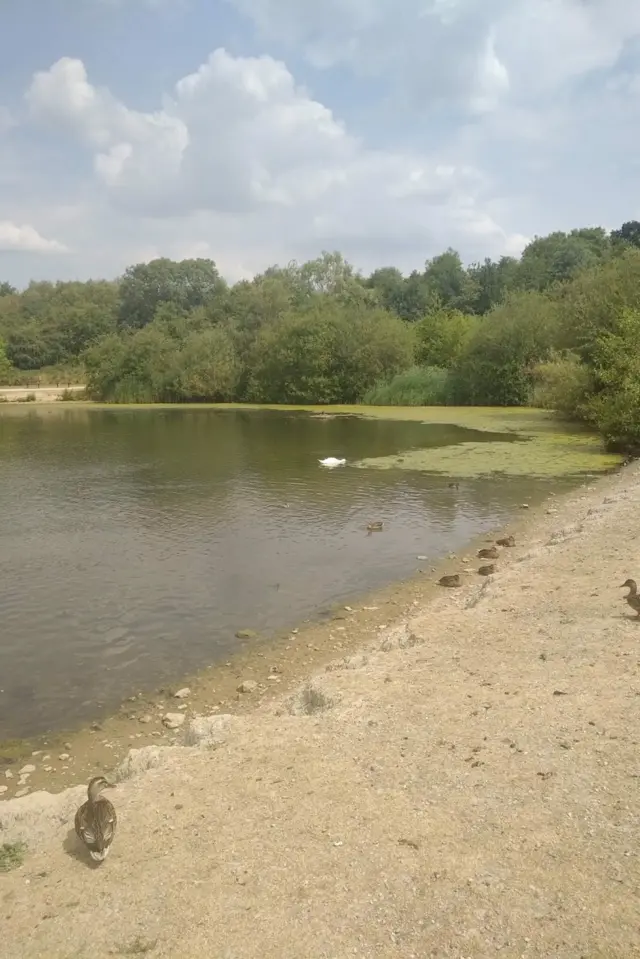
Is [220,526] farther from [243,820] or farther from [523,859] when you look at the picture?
[523,859]

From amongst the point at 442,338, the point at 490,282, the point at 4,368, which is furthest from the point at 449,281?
the point at 4,368

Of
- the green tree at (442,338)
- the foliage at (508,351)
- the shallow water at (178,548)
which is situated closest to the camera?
the shallow water at (178,548)

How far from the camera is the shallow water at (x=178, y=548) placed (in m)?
9.66

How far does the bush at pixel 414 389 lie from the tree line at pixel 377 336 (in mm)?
111

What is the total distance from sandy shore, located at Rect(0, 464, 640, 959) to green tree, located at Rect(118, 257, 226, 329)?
350 ft

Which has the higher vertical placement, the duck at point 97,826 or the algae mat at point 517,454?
the algae mat at point 517,454

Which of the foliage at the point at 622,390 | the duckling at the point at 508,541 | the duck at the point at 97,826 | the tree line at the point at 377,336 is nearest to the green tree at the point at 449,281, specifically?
the tree line at the point at 377,336

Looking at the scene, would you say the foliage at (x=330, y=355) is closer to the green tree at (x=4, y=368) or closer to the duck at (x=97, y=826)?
the green tree at (x=4, y=368)

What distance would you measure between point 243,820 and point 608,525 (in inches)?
369

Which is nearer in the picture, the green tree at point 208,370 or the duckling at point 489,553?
the duckling at point 489,553

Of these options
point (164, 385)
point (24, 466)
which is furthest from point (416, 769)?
point (164, 385)

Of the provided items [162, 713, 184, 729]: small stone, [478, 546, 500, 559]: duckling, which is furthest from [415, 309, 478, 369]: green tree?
[162, 713, 184, 729]: small stone

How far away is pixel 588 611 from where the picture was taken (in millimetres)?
8344

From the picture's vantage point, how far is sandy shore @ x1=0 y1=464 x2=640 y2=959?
389 centimetres
